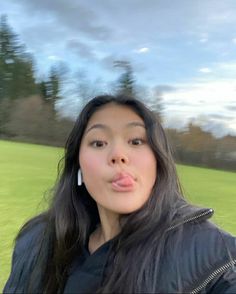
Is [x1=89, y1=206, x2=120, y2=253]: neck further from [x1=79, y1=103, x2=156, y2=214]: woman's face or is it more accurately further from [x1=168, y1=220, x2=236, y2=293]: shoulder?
[x1=168, y1=220, x2=236, y2=293]: shoulder

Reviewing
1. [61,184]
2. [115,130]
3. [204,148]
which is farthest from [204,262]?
[204,148]

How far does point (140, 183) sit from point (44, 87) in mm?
1048

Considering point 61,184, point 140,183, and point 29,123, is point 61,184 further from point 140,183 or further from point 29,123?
point 29,123

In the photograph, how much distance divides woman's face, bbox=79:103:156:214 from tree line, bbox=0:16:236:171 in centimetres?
10

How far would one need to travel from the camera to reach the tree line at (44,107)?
1.43m

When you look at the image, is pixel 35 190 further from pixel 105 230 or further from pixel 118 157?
pixel 118 157

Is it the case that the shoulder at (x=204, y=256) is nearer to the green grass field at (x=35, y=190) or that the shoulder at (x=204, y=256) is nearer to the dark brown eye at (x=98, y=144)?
the dark brown eye at (x=98, y=144)

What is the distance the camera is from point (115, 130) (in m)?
0.94

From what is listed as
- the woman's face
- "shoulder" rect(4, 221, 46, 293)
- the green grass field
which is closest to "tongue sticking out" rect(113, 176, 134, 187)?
the woman's face

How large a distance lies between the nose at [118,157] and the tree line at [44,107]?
156 millimetres

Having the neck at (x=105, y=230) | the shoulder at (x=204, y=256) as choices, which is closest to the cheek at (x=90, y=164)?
the neck at (x=105, y=230)

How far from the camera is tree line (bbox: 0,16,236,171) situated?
1.43m

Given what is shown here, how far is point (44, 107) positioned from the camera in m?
1.87

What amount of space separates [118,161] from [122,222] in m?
0.13
